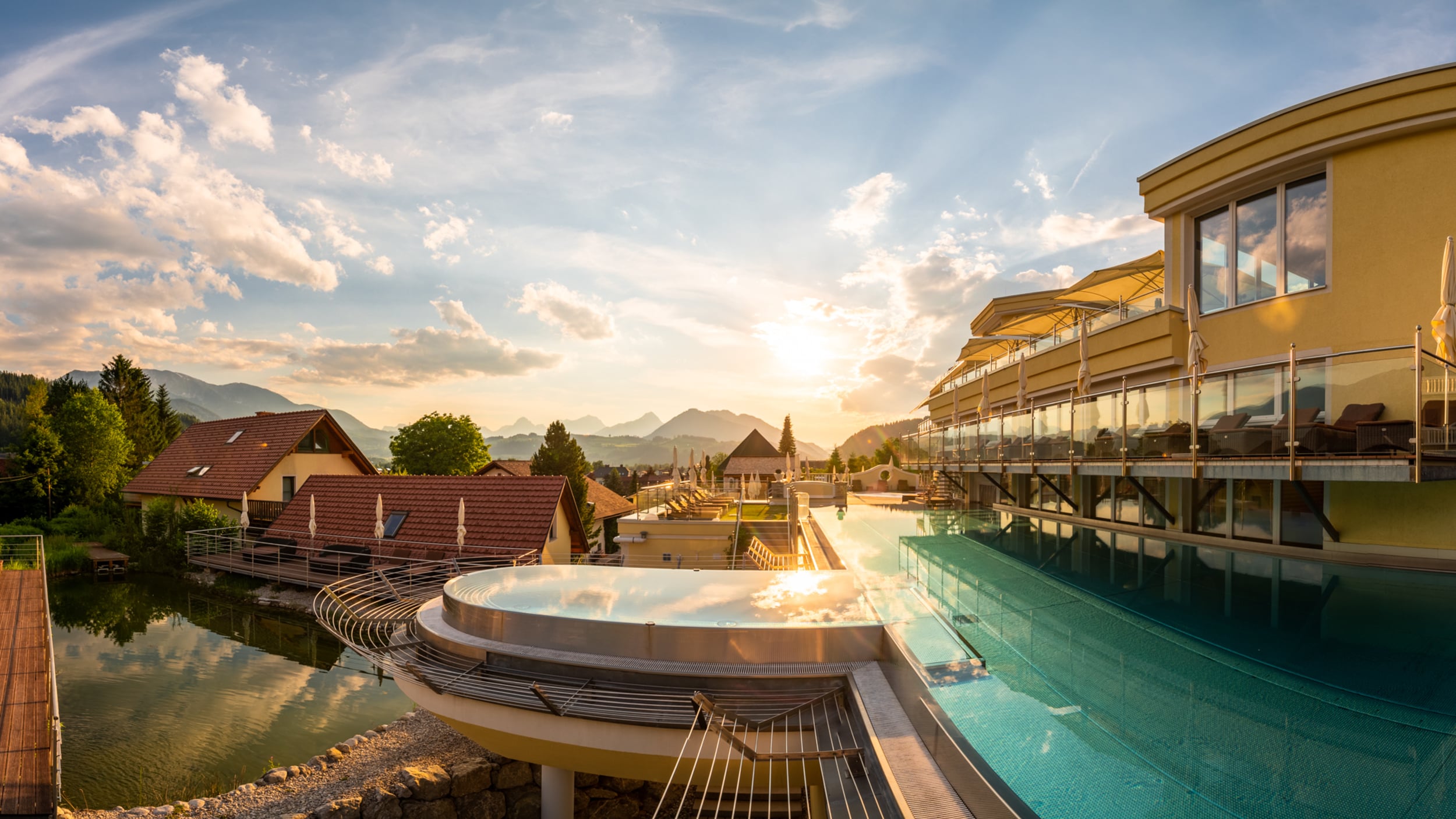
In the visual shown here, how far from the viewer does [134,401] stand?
148ft

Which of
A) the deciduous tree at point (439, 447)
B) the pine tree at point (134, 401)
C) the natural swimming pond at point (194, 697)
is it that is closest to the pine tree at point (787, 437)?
the deciduous tree at point (439, 447)

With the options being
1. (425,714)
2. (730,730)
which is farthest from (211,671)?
(730,730)

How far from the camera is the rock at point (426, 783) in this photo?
25.9ft

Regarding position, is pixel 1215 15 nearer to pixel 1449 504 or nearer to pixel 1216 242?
pixel 1216 242

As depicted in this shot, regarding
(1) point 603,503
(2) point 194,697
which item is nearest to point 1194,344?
(2) point 194,697

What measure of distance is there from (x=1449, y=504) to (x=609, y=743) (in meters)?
9.35

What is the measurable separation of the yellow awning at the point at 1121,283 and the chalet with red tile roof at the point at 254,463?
28146mm

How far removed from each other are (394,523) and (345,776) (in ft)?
44.1

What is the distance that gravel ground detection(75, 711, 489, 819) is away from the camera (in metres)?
8.06

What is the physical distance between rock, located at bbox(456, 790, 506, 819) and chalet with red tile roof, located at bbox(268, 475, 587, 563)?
32.3 ft

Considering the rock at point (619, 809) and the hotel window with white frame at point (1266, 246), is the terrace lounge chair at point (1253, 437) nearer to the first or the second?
the hotel window with white frame at point (1266, 246)

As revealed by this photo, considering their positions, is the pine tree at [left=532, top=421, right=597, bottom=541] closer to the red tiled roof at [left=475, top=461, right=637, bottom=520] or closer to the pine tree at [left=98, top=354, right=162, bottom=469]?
the red tiled roof at [left=475, top=461, right=637, bottom=520]

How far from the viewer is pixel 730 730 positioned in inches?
200

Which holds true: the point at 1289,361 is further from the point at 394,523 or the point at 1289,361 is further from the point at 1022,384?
the point at 394,523
